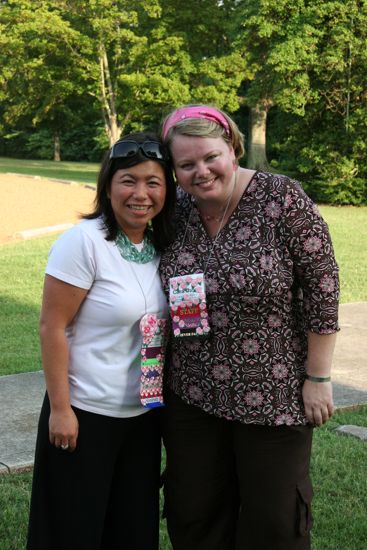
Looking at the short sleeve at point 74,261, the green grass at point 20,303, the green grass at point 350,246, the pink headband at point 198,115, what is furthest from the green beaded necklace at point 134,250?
the green grass at point 350,246

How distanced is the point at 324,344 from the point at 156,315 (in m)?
0.57

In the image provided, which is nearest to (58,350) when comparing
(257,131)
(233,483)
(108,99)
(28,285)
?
(233,483)

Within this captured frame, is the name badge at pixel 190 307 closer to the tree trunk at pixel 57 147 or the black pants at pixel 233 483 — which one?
the black pants at pixel 233 483

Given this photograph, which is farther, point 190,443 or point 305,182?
point 305,182

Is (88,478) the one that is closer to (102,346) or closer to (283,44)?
(102,346)

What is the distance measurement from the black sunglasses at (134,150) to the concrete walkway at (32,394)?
2150mm

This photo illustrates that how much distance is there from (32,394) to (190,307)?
313 centimetres

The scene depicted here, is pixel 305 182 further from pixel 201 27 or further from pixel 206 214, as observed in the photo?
pixel 206 214

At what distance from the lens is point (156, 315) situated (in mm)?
2619

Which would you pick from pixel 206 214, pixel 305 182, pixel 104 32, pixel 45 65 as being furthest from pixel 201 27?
pixel 206 214

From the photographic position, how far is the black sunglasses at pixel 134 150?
8.39ft

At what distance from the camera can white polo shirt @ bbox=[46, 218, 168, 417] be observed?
2.49 m

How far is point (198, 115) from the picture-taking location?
2.54 metres

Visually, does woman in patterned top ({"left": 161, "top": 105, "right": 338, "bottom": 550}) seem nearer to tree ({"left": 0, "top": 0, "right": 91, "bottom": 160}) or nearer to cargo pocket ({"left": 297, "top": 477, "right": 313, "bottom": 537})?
cargo pocket ({"left": 297, "top": 477, "right": 313, "bottom": 537})
